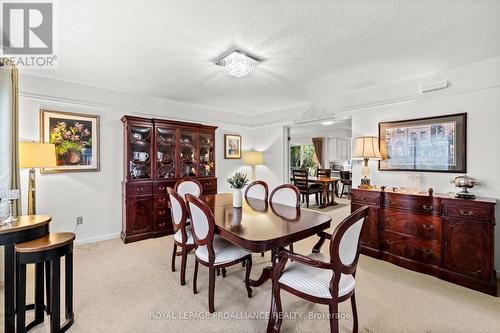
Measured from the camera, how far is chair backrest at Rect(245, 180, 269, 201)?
3.21m

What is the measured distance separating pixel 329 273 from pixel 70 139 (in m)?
3.78

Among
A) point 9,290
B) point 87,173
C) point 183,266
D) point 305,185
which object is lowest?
point 183,266

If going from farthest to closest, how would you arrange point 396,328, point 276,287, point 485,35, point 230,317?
point 485,35
point 230,317
point 396,328
point 276,287

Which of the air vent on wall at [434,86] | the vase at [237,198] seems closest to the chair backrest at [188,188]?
the vase at [237,198]

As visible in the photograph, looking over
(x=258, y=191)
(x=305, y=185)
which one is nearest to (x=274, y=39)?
(x=258, y=191)

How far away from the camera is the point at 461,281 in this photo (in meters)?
2.34

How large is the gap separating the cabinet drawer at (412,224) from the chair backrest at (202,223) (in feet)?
7.57

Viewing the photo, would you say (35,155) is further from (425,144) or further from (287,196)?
(425,144)

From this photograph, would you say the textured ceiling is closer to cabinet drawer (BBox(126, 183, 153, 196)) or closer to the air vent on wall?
the air vent on wall

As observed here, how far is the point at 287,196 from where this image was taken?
9.16 feet

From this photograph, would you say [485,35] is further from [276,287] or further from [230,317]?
[230,317]

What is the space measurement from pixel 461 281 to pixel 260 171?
12.6ft

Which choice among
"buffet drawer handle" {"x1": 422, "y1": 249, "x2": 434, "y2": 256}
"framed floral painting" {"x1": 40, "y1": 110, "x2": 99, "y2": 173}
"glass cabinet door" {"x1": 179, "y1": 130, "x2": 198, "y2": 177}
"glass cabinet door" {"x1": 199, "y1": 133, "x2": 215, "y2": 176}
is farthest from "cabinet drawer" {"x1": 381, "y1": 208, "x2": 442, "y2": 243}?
"framed floral painting" {"x1": 40, "y1": 110, "x2": 99, "y2": 173}

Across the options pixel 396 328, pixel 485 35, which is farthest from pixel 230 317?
pixel 485 35
